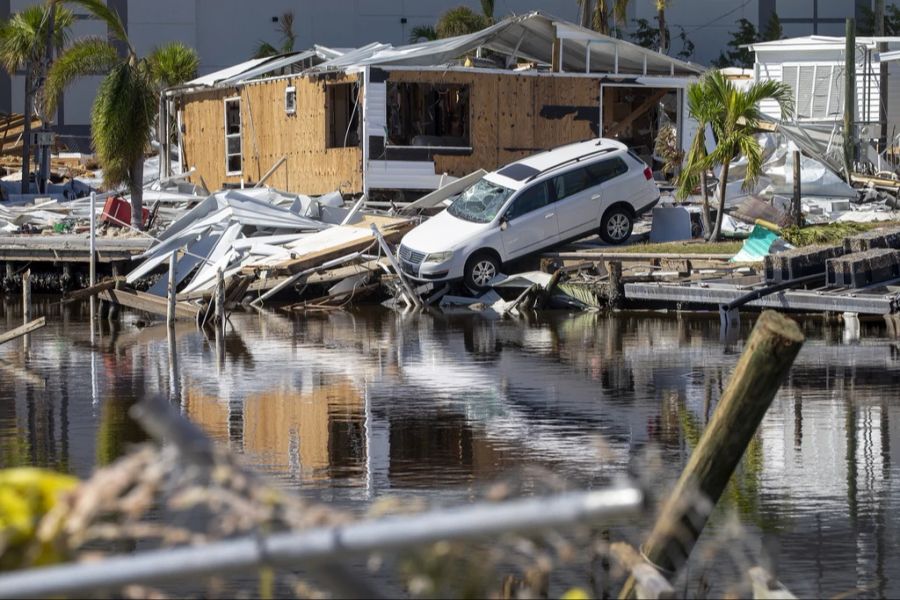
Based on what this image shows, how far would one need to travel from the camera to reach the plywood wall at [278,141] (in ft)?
110

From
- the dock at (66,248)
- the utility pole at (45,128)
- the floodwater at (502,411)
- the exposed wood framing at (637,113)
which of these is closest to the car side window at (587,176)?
the floodwater at (502,411)

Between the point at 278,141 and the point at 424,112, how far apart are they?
11.8ft

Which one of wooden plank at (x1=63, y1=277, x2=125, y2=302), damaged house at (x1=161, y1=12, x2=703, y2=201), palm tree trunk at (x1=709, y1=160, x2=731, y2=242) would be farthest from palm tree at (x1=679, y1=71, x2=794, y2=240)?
wooden plank at (x1=63, y1=277, x2=125, y2=302)

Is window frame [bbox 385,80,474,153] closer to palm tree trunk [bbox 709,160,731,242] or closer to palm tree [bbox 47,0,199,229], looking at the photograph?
palm tree [bbox 47,0,199,229]

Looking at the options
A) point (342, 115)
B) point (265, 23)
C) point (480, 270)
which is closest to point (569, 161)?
point (480, 270)

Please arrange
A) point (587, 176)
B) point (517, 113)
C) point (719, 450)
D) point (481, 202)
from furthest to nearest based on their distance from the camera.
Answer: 1. point (517, 113)
2. point (587, 176)
3. point (481, 202)
4. point (719, 450)

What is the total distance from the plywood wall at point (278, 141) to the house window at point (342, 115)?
21 cm

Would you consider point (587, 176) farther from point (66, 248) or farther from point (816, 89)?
point (816, 89)

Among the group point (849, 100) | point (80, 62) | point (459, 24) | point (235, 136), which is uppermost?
point (459, 24)

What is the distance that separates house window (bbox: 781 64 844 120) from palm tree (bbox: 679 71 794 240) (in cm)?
1155

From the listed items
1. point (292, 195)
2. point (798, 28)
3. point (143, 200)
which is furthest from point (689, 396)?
point (798, 28)

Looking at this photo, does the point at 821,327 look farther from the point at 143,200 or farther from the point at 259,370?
the point at 143,200

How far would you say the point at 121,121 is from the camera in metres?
31.1

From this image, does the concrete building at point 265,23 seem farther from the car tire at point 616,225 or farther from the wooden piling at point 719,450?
the wooden piling at point 719,450
